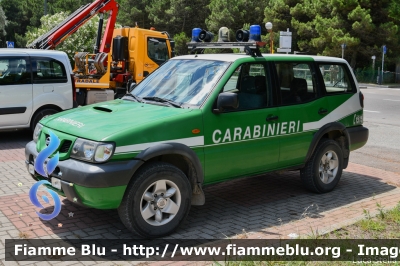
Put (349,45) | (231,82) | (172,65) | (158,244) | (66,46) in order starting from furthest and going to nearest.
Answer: (349,45) → (66,46) → (172,65) → (231,82) → (158,244)

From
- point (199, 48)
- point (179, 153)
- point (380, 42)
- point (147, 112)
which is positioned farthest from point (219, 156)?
point (380, 42)

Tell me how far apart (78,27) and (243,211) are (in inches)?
483

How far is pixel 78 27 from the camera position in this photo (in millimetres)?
16578

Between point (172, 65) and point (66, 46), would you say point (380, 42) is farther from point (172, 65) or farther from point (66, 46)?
point (172, 65)

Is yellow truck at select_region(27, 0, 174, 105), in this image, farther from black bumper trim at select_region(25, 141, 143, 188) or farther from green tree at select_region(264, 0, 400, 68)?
green tree at select_region(264, 0, 400, 68)

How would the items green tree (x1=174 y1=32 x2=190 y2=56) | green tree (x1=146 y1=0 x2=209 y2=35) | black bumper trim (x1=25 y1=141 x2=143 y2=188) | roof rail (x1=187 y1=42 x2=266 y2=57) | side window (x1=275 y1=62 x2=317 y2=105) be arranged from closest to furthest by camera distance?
black bumper trim (x1=25 y1=141 x2=143 y2=188), roof rail (x1=187 y1=42 x2=266 y2=57), side window (x1=275 y1=62 x2=317 y2=105), green tree (x1=174 y1=32 x2=190 y2=56), green tree (x1=146 y1=0 x2=209 y2=35)

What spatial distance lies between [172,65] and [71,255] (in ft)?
9.17

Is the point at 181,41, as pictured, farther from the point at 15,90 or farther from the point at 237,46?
the point at 237,46

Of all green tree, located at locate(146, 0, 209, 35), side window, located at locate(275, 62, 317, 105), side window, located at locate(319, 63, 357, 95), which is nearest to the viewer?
side window, located at locate(275, 62, 317, 105)

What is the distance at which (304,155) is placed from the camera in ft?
21.4

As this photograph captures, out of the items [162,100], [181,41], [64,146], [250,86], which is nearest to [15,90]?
[162,100]

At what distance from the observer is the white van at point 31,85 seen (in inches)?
393

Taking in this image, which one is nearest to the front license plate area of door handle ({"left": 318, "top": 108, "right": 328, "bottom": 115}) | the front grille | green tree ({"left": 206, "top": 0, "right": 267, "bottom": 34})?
the front grille

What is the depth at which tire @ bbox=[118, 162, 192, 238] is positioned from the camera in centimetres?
485
